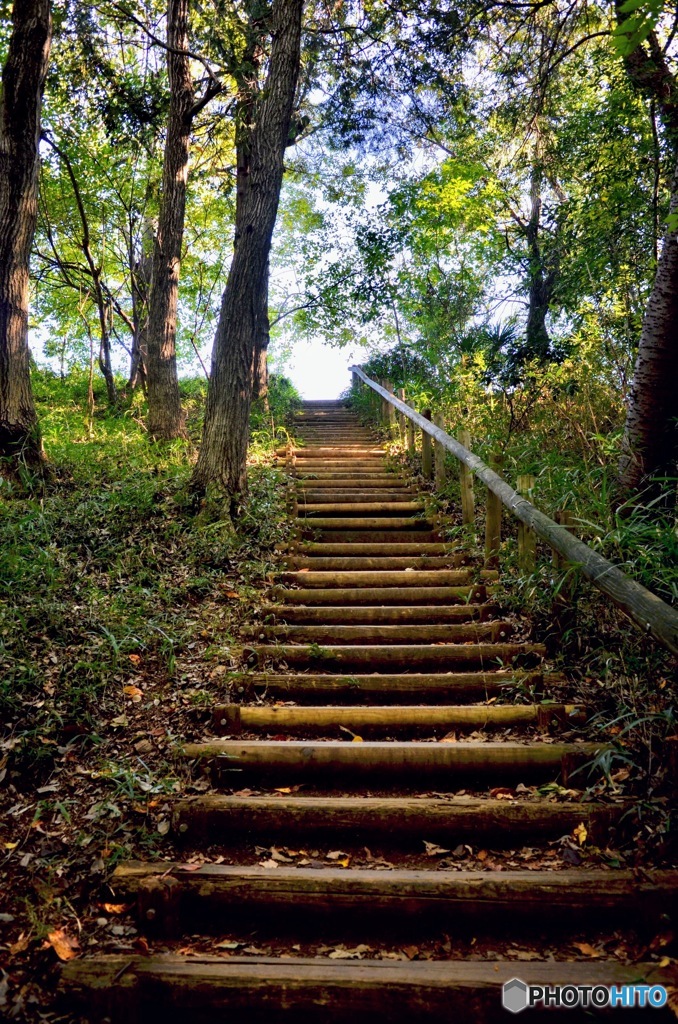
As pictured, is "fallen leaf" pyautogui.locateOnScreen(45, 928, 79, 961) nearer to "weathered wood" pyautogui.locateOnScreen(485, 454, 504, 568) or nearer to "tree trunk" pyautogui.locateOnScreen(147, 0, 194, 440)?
"weathered wood" pyautogui.locateOnScreen(485, 454, 504, 568)

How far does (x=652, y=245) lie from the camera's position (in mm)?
6941

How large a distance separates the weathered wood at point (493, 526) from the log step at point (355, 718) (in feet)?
6.85

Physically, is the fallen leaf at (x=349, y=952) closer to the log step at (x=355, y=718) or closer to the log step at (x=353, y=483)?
the log step at (x=355, y=718)

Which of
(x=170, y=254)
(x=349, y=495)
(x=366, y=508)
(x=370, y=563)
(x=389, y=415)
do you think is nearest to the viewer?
(x=370, y=563)

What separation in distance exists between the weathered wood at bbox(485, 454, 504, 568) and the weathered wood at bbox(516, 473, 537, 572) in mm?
630

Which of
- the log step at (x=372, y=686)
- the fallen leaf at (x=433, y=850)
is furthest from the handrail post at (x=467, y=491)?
the fallen leaf at (x=433, y=850)

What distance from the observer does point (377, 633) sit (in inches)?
180

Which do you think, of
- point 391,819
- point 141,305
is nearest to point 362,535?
point 391,819

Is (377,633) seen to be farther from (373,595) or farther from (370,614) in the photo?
(373,595)

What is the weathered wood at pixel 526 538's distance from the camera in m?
4.50

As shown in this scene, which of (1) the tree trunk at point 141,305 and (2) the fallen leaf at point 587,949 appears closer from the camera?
(2) the fallen leaf at point 587,949

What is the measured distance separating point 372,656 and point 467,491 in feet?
8.23

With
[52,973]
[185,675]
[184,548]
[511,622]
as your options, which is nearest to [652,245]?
[511,622]

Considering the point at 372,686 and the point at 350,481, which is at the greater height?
the point at 350,481
